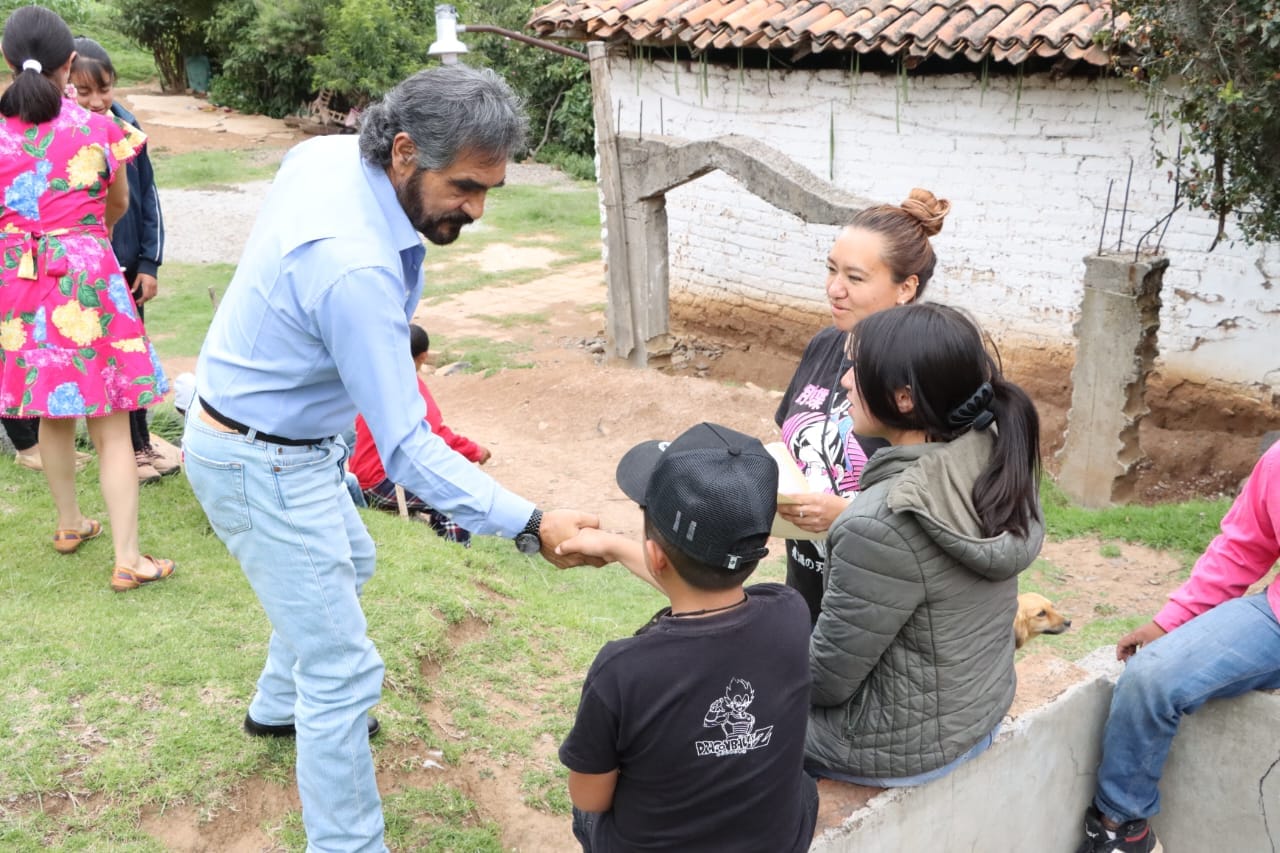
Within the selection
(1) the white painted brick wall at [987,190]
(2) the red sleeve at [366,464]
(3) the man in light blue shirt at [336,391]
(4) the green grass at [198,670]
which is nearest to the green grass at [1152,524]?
(1) the white painted brick wall at [987,190]

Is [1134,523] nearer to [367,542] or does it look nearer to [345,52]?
[367,542]

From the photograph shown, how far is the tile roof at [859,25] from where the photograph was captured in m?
7.79

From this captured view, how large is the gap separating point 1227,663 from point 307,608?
2329 mm

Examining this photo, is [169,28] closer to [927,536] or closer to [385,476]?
[385,476]

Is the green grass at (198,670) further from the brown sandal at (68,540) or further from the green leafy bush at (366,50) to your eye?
the green leafy bush at (366,50)

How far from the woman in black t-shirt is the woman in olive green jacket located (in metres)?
0.46

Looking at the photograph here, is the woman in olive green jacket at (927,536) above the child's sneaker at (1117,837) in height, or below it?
above

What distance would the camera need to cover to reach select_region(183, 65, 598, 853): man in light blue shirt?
2.46 meters

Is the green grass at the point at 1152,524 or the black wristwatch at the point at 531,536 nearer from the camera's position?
the black wristwatch at the point at 531,536

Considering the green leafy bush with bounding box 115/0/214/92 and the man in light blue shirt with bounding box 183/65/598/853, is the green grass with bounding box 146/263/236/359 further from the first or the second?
the green leafy bush with bounding box 115/0/214/92

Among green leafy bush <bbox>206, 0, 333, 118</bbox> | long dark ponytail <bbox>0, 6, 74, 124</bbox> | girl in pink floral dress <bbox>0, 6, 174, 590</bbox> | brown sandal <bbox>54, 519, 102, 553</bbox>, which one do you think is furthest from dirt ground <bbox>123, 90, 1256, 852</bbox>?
green leafy bush <bbox>206, 0, 333, 118</bbox>

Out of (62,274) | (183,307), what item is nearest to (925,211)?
(62,274)

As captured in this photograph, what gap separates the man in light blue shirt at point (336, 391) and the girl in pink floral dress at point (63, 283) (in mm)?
1578

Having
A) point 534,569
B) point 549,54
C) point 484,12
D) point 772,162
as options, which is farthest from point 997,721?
→ point 484,12
